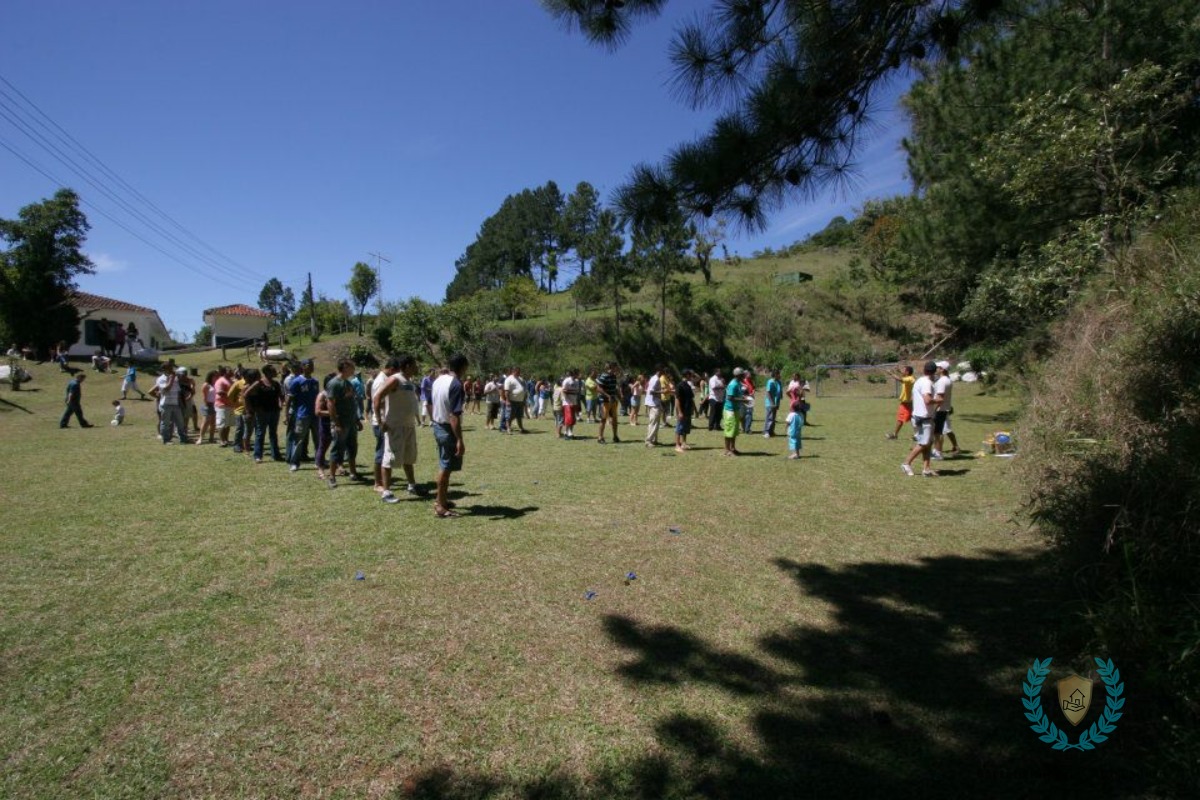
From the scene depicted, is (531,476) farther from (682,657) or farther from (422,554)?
(682,657)

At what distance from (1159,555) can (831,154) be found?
11.8ft

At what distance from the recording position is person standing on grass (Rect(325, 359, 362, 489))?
8.12m

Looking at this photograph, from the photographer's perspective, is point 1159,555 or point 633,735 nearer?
point 633,735

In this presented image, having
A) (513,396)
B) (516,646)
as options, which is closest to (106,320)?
(513,396)

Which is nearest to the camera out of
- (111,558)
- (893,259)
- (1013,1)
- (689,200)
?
(1013,1)

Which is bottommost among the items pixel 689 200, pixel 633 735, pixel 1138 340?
pixel 633 735

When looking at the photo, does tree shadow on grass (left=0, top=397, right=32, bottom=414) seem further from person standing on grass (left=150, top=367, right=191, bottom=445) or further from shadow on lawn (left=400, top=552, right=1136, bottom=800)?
shadow on lawn (left=400, top=552, right=1136, bottom=800)

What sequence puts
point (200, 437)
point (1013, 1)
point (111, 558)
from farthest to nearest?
point (200, 437)
point (111, 558)
point (1013, 1)

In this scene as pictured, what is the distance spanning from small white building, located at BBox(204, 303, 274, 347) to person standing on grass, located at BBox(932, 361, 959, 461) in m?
61.4

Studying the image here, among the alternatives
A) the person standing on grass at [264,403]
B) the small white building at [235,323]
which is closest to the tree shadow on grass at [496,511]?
the person standing on grass at [264,403]

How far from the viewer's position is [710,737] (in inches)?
120

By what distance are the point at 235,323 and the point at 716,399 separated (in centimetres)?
6027

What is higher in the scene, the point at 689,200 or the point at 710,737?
the point at 689,200

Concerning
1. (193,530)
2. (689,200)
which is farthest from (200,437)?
(689,200)
